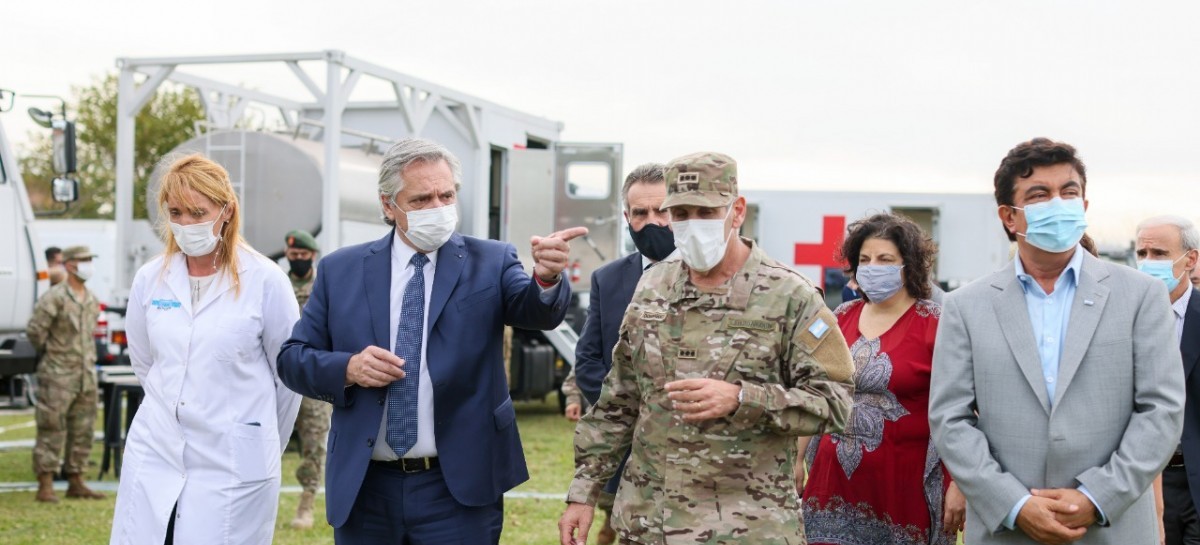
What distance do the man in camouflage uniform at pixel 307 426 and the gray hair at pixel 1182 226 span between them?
485 cm

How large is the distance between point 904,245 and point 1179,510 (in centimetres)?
142

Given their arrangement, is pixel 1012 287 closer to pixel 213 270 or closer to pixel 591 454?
pixel 591 454

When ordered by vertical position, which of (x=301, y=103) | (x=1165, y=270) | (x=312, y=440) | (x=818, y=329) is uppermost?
(x=301, y=103)

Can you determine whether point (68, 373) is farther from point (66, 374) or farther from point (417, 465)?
point (417, 465)

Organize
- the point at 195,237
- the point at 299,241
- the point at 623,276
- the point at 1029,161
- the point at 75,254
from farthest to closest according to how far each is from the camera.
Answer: the point at 75,254 → the point at 299,241 → the point at 623,276 → the point at 195,237 → the point at 1029,161

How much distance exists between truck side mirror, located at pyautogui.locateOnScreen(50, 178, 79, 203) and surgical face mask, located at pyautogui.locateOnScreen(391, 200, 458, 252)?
7.49m

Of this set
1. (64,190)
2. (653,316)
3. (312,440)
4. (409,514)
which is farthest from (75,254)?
(653,316)

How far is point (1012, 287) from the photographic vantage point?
11.4 feet

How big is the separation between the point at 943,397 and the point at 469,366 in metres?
1.40

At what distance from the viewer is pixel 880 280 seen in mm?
4684

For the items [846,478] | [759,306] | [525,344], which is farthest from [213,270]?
[525,344]

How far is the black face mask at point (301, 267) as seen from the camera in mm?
8664

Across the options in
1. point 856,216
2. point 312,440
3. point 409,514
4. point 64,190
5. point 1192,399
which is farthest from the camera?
point 856,216

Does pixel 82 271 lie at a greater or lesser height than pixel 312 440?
greater
